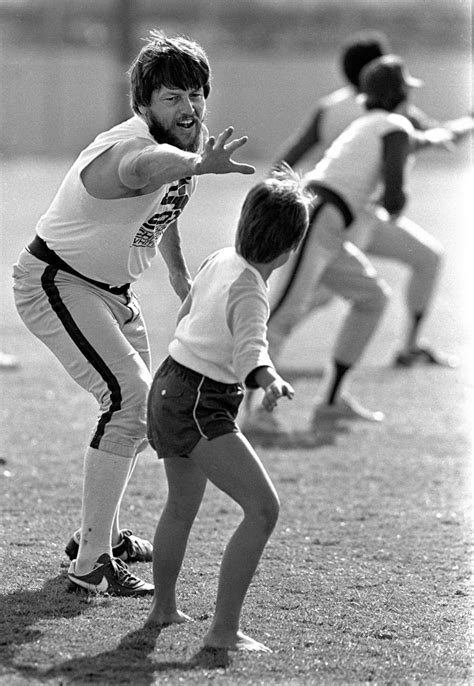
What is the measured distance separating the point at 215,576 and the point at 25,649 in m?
1.06

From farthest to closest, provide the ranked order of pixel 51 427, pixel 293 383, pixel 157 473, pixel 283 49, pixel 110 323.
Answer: pixel 283 49 < pixel 293 383 < pixel 51 427 < pixel 157 473 < pixel 110 323

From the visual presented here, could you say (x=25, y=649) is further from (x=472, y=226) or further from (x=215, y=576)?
(x=472, y=226)

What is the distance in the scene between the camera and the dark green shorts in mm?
3744

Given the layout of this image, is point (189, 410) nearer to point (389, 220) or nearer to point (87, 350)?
point (87, 350)

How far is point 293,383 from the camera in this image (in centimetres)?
886

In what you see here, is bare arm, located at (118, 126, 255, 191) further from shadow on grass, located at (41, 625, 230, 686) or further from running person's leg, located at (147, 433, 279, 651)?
shadow on grass, located at (41, 625, 230, 686)


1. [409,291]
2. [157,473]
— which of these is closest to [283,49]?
[409,291]

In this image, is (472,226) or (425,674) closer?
(425,674)

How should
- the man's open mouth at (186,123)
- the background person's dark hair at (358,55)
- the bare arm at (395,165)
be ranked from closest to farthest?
the man's open mouth at (186,123) → the bare arm at (395,165) → the background person's dark hair at (358,55)

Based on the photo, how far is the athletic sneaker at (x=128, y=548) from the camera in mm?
4703

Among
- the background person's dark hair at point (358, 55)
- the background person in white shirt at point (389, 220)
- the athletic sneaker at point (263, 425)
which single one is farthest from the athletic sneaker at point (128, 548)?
the background person's dark hair at point (358, 55)

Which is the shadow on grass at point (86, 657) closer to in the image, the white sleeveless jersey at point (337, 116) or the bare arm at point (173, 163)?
the bare arm at point (173, 163)

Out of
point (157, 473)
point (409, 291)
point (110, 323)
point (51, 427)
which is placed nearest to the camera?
point (110, 323)

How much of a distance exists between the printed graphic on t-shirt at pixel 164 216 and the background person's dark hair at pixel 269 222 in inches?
25.3
